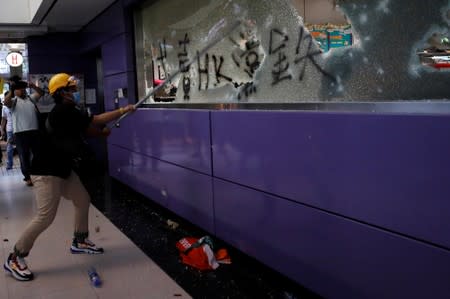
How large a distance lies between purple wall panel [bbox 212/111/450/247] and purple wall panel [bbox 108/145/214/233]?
85 centimetres

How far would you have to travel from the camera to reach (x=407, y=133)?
225cm

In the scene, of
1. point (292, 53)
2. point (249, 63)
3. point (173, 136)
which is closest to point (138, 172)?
point (173, 136)

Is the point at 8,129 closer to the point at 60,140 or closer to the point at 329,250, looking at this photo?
the point at 60,140

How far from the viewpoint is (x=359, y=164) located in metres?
2.54

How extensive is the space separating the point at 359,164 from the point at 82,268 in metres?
2.42

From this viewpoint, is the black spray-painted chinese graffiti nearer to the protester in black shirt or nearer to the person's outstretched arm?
the person's outstretched arm

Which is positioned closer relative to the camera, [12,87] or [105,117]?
[105,117]

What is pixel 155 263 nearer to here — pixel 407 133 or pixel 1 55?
pixel 407 133

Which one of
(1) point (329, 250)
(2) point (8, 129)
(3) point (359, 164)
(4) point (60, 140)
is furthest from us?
(2) point (8, 129)

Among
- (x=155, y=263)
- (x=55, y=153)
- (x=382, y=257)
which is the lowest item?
(x=155, y=263)

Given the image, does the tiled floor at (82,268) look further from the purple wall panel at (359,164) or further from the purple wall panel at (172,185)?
the purple wall panel at (359,164)

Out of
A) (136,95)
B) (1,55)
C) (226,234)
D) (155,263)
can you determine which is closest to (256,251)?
(226,234)

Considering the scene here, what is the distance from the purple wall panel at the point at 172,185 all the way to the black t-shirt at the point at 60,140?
48.1 inches

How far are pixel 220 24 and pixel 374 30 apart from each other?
6.40ft
